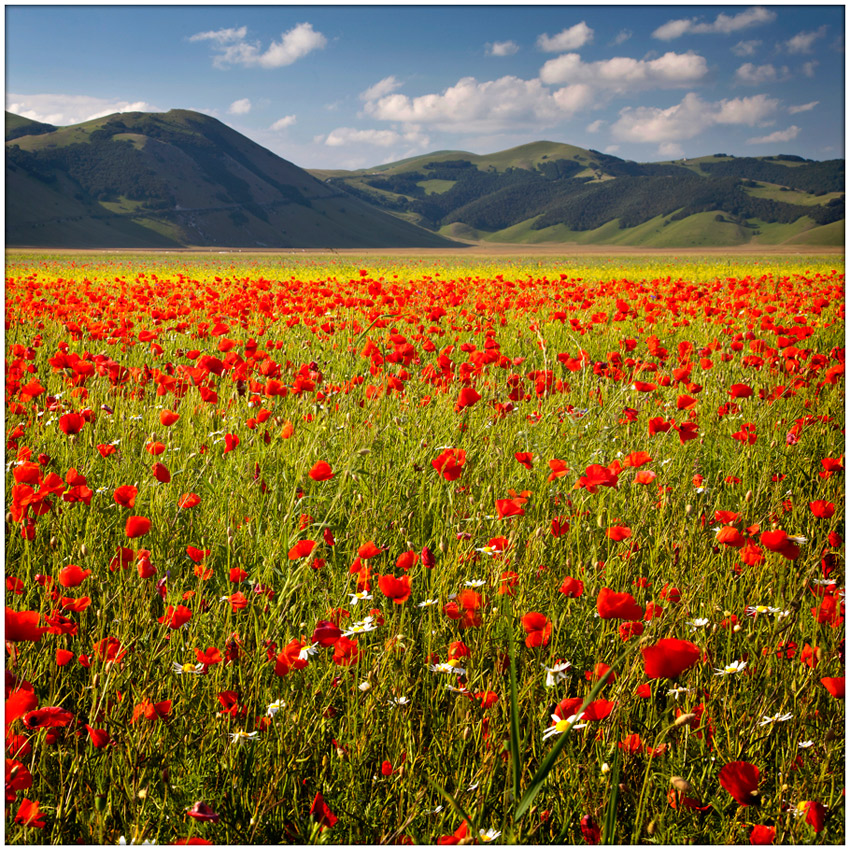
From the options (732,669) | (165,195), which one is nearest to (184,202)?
(165,195)

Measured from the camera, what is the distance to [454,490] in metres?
2.61

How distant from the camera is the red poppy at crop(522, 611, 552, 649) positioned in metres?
1.42

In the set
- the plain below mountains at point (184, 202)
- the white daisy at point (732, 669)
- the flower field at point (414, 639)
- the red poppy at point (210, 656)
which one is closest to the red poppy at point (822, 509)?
the flower field at point (414, 639)

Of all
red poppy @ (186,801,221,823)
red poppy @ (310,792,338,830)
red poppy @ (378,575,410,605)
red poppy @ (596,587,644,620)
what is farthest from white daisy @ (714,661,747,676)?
red poppy @ (186,801,221,823)

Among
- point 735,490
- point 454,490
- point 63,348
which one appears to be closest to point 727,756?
point 454,490

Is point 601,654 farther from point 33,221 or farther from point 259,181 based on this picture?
point 259,181

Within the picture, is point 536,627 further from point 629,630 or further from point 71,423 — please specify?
point 71,423

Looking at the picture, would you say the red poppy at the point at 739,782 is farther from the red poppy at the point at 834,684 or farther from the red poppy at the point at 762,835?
the red poppy at the point at 834,684

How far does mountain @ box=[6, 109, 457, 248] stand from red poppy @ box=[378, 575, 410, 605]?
126m

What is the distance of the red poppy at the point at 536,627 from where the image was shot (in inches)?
55.8

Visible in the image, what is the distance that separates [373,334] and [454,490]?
4082mm

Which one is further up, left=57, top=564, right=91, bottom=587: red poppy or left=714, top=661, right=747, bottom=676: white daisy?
left=57, top=564, right=91, bottom=587: red poppy

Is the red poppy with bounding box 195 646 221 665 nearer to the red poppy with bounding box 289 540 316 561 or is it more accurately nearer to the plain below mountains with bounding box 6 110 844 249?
the red poppy with bounding box 289 540 316 561

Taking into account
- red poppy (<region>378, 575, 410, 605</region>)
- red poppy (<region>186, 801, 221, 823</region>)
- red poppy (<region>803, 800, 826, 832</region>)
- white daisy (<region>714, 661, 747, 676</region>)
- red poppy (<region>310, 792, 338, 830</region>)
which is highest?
red poppy (<region>378, 575, 410, 605</region>)
